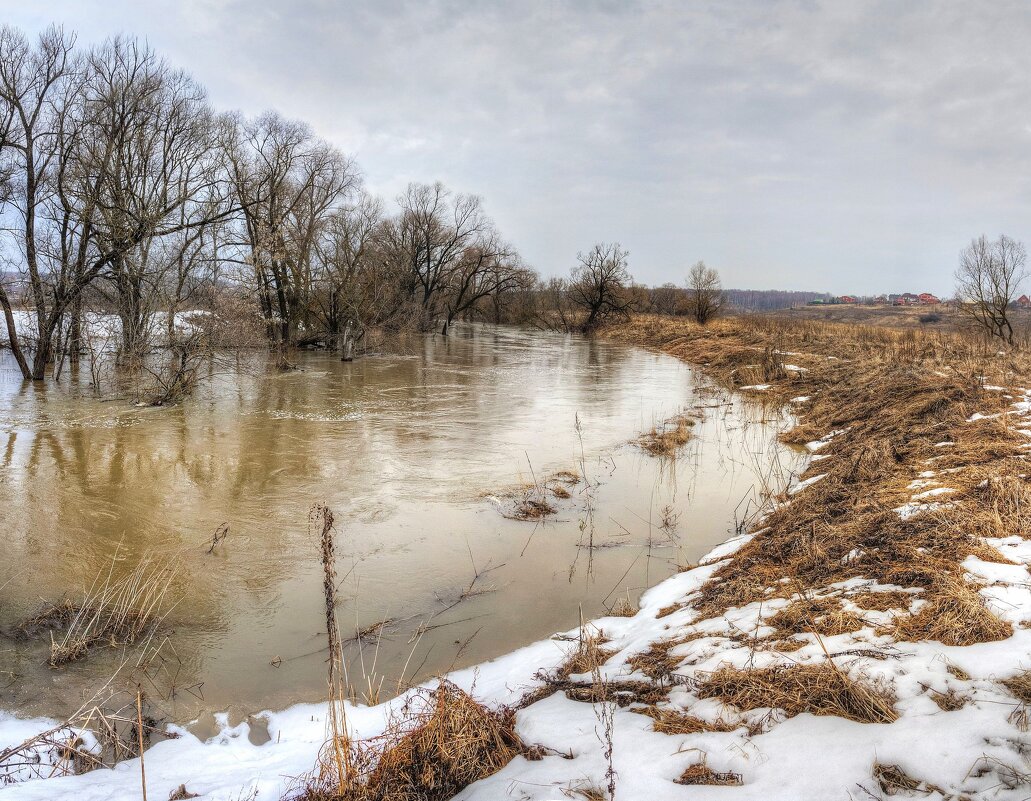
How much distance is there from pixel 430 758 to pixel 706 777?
4.24 feet

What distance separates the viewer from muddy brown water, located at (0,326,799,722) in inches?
172

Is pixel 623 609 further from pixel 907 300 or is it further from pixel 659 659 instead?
pixel 907 300

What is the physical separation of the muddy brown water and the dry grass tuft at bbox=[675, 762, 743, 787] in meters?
2.19

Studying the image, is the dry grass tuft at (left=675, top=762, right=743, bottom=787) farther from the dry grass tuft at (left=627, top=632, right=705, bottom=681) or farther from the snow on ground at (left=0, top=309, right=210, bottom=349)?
the snow on ground at (left=0, top=309, right=210, bottom=349)

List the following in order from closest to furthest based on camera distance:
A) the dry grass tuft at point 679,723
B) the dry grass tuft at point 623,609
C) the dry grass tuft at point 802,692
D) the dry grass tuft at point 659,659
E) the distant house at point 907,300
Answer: the dry grass tuft at point 802,692, the dry grass tuft at point 679,723, the dry grass tuft at point 659,659, the dry grass tuft at point 623,609, the distant house at point 907,300

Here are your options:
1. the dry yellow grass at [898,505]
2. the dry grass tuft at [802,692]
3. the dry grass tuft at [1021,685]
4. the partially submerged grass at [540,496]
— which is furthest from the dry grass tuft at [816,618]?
the partially submerged grass at [540,496]

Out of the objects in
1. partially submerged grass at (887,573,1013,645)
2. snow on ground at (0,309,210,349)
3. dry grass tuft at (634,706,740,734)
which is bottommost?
dry grass tuft at (634,706,740,734)

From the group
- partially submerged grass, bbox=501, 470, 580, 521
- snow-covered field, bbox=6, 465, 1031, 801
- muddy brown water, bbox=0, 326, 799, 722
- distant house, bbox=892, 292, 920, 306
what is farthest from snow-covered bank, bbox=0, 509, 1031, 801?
distant house, bbox=892, 292, 920, 306

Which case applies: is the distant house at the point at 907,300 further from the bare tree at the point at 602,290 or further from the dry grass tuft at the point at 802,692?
the dry grass tuft at the point at 802,692

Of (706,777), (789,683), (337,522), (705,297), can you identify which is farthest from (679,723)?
(705,297)

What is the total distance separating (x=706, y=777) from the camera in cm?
243

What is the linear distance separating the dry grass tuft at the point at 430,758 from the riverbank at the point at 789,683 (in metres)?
0.12

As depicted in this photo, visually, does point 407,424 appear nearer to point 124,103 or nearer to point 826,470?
point 826,470

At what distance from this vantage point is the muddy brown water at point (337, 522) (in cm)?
436
